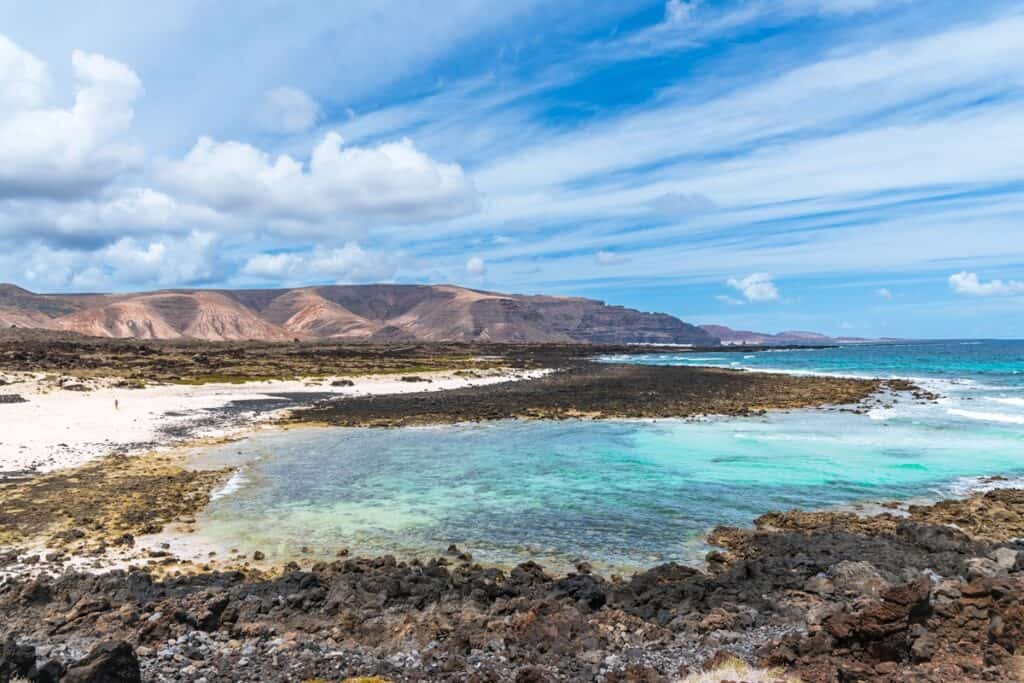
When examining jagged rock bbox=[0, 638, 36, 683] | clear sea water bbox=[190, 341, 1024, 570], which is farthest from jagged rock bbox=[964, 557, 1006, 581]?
jagged rock bbox=[0, 638, 36, 683]

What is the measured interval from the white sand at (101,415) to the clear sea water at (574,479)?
4.47m

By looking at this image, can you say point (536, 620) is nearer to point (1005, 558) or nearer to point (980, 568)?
point (980, 568)

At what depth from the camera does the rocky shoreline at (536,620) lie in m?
8.34

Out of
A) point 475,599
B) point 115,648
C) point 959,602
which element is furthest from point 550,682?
point 959,602

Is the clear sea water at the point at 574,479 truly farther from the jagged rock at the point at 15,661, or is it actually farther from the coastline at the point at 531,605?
the jagged rock at the point at 15,661

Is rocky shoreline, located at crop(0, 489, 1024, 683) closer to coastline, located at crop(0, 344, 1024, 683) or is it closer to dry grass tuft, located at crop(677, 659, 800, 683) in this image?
coastline, located at crop(0, 344, 1024, 683)

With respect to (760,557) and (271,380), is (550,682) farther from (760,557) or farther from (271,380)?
(271,380)

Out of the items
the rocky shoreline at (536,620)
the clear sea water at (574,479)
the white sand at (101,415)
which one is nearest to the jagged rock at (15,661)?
the rocky shoreline at (536,620)

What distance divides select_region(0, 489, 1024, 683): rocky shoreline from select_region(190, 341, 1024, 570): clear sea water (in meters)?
2.25

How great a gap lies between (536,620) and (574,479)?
12.4 meters

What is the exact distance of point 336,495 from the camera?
1947cm

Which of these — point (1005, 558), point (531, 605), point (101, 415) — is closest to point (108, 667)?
point (531, 605)

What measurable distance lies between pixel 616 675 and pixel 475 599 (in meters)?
3.30

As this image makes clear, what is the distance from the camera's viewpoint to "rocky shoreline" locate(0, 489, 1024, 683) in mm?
8344
